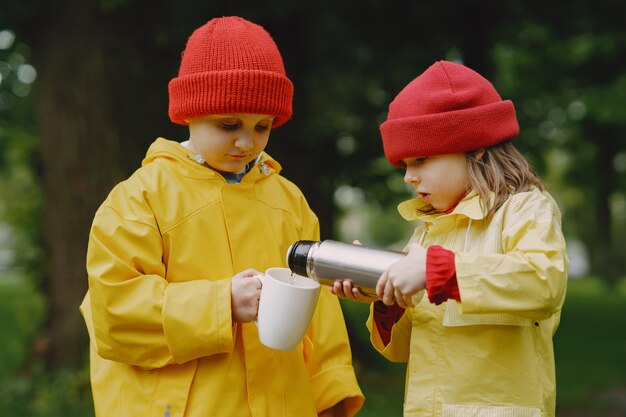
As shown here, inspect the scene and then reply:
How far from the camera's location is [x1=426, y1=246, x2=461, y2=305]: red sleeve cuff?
6.76 ft

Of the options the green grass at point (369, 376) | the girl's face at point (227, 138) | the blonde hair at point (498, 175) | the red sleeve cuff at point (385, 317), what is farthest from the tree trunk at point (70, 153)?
the blonde hair at point (498, 175)

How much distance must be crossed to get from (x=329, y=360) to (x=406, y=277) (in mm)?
736

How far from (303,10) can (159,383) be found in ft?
14.6

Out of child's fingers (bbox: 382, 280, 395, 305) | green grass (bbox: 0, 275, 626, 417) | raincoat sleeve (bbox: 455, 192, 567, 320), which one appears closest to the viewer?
raincoat sleeve (bbox: 455, 192, 567, 320)

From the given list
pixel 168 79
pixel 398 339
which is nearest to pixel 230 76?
pixel 398 339

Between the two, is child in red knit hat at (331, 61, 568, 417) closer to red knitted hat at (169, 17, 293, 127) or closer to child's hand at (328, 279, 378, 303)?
child's hand at (328, 279, 378, 303)

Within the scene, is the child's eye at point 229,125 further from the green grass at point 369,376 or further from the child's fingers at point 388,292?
the green grass at point 369,376

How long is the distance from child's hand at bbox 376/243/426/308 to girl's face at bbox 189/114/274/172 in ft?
2.19

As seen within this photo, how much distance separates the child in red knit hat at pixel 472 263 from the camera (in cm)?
204

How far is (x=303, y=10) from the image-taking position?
246 inches

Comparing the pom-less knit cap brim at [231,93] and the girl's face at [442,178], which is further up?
the pom-less knit cap brim at [231,93]

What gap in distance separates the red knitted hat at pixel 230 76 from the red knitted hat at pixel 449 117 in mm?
409

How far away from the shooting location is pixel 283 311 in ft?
7.41

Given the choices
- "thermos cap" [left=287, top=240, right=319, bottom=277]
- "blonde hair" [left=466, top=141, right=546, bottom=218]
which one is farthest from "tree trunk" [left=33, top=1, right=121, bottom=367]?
"blonde hair" [left=466, top=141, right=546, bottom=218]
